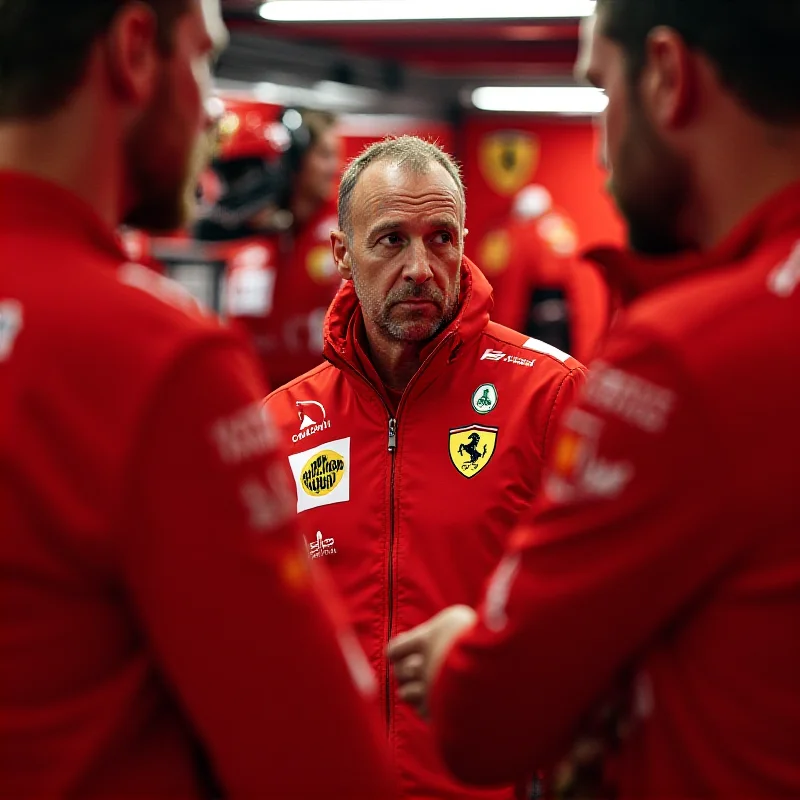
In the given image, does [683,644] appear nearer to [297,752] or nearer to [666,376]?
[666,376]

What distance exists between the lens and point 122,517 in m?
1.08

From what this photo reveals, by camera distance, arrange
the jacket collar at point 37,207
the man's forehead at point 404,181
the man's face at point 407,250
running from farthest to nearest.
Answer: the man's forehead at point 404,181 → the man's face at point 407,250 → the jacket collar at point 37,207

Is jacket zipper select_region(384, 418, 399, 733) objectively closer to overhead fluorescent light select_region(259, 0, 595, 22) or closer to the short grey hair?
the short grey hair

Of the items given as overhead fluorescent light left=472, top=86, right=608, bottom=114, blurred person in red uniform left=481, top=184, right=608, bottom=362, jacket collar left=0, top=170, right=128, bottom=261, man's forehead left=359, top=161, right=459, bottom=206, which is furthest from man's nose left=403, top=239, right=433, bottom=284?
overhead fluorescent light left=472, top=86, right=608, bottom=114

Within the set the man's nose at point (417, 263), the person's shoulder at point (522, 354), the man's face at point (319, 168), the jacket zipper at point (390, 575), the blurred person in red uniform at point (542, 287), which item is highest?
the man's nose at point (417, 263)

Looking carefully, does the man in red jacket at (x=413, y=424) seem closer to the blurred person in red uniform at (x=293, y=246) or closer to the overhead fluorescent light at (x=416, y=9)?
the blurred person in red uniform at (x=293, y=246)

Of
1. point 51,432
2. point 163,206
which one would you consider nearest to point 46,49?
point 163,206

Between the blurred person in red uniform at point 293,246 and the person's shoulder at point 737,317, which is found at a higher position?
the person's shoulder at point 737,317

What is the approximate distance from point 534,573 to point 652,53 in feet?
1.89

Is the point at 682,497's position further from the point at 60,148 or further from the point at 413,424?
the point at 413,424

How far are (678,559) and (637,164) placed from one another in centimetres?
46

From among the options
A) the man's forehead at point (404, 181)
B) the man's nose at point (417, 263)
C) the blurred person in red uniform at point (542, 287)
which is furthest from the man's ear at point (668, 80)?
the blurred person in red uniform at point (542, 287)

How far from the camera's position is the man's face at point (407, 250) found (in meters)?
2.48

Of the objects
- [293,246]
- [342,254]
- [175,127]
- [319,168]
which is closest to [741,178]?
[175,127]
